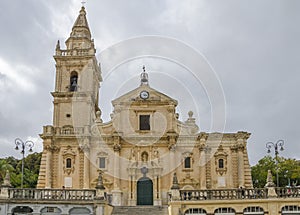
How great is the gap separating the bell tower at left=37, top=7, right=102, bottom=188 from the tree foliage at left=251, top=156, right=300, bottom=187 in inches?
816

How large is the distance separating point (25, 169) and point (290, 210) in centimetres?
3713

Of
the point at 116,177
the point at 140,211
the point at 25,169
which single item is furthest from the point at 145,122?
the point at 25,169

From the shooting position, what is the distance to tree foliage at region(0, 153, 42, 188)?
156 feet

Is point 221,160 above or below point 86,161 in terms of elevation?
above

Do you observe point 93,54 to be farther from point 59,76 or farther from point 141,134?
point 141,134

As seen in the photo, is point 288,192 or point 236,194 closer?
point 288,192

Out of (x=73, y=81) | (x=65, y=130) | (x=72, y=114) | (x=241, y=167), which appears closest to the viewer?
(x=241, y=167)

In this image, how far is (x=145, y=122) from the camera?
39000mm

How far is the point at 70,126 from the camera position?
3884 centimetres

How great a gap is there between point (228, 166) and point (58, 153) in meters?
14.8

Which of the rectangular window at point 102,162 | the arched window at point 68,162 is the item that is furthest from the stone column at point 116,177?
the arched window at point 68,162

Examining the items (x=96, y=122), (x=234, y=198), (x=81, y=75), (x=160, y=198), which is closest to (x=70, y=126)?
(x=96, y=122)

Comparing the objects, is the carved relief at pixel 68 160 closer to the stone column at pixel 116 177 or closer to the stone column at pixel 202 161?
the stone column at pixel 116 177

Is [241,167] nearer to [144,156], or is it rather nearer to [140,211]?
[144,156]
